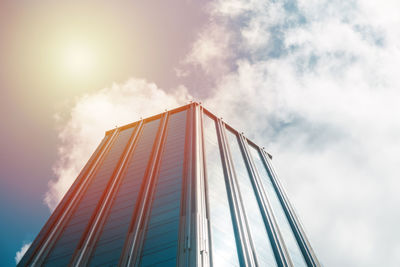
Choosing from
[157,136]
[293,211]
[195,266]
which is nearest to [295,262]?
[293,211]

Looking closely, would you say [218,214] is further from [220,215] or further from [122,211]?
[122,211]

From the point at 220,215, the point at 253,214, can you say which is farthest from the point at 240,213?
the point at 253,214

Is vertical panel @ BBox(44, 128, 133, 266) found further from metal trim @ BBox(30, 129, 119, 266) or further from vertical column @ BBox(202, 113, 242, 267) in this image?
vertical column @ BBox(202, 113, 242, 267)

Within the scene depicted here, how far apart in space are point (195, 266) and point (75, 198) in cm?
2746

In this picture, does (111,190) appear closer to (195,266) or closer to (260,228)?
(260,228)

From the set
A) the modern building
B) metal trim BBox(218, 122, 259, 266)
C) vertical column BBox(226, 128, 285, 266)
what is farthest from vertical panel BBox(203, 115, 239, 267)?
vertical column BBox(226, 128, 285, 266)

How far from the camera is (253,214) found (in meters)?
37.8

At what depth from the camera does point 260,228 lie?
3606 cm

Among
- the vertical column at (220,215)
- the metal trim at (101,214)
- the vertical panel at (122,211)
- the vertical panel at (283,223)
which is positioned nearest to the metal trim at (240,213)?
the vertical column at (220,215)

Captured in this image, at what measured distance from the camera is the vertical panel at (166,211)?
22875mm

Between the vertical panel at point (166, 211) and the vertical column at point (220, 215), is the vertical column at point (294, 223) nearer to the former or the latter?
the vertical column at point (220, 215)

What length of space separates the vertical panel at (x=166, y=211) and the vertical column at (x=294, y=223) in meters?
21.4

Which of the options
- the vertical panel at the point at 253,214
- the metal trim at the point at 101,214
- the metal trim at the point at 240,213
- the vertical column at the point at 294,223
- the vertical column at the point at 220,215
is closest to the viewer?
the vertical column at the point at 220,215

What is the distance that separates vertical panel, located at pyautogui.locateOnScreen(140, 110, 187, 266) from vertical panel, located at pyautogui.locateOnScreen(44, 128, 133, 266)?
31.0ft
